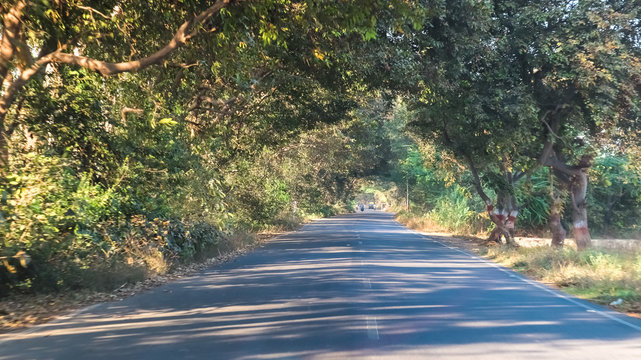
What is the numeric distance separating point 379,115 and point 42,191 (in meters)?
29.3

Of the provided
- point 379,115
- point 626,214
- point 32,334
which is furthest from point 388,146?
point 32,334

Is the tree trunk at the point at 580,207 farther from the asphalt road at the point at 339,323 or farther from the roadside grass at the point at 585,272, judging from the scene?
the asphalt road at the point at 339,323

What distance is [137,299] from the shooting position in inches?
418

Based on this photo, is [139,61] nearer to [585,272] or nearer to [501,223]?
[585,272]

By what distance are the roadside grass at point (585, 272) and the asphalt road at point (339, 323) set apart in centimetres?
64

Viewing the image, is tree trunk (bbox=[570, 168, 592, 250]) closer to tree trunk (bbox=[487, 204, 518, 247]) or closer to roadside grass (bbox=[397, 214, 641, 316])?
tree trunk (bbox=[487, 204, 518, 247])

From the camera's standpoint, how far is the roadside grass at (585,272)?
10.9 meters

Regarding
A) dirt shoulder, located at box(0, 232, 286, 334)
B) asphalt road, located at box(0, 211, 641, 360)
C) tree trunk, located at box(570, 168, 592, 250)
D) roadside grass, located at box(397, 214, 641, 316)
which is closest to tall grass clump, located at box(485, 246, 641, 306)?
roadside grass, located at box(397, 214, 641, 316)

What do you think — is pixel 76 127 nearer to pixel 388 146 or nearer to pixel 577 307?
pixel 577 307

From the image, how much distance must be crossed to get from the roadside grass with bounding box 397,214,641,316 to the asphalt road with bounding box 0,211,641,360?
64 centimetres

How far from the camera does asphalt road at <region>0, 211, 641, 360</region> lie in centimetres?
694

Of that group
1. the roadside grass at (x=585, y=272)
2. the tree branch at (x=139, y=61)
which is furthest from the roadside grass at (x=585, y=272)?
the tree branch at (x=139, y=61)

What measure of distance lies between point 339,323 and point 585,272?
300 inches

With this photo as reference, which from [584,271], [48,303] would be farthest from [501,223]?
[48,303]
